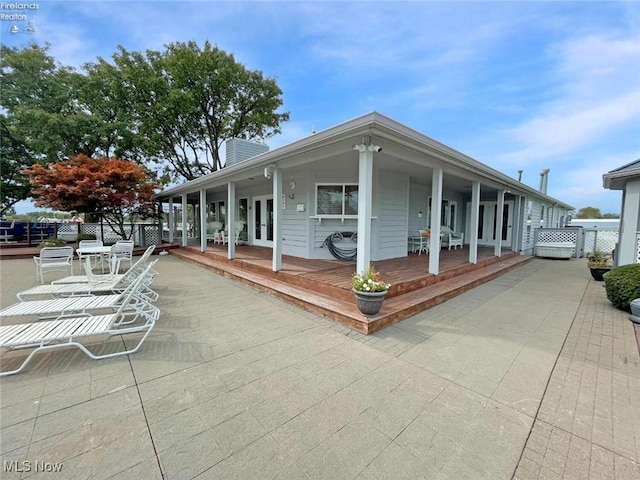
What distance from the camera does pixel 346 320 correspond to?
383 cm

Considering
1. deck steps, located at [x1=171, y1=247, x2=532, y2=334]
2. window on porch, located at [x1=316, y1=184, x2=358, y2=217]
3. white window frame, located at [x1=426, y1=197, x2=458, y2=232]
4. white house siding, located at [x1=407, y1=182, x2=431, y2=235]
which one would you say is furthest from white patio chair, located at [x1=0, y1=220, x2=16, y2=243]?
white window frame, located at [x1=426, y1=197, x2=458, y2=232]

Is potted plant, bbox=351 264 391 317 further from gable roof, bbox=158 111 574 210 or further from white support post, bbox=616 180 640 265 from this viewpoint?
white support post, bbox=616 180 640 265

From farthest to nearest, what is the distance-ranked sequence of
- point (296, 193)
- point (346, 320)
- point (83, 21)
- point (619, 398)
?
point (296, 193) → point (83, 21) → point (346, 320) → point (619, 398)

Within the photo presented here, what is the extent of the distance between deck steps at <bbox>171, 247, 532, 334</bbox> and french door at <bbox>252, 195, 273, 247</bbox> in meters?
2.22

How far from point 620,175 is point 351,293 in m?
6.05

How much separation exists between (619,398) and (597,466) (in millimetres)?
1115

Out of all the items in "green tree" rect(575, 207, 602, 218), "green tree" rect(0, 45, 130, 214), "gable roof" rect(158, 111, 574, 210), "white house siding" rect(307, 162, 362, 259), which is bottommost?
"white house siding" rect(307, 162, 362, 259)

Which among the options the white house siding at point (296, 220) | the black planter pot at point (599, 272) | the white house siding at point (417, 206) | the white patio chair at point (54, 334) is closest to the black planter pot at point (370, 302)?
the white patio chair at point (54, 334)

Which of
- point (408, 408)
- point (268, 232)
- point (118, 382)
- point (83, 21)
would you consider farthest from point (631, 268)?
point (83, 21)

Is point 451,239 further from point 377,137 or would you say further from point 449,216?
point 377,137

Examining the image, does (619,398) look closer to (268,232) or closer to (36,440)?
(36,440)

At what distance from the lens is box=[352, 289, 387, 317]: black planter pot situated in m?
3.65

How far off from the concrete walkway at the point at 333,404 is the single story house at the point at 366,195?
1.82 metres

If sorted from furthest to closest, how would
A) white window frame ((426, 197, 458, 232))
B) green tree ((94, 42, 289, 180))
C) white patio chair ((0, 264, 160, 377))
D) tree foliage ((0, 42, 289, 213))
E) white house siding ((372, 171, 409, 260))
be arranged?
green tree ((94, 42, 289, 180)) < tree foliage ((0, 42, 289, 213)) < white window frame ((426, 197, 458, 232)) < white house siding ((372, 171, 409, 260)) < white patio chair ((0, 264, 160, 377))
